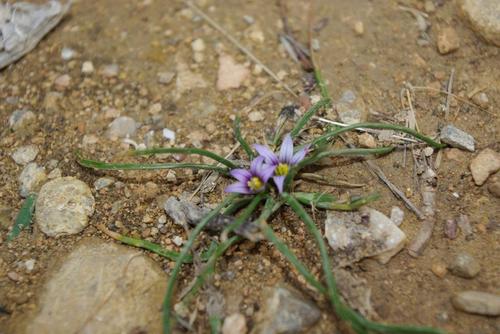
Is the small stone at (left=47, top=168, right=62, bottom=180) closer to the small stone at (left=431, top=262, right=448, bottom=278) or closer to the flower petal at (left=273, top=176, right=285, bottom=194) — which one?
the flower petal at (left=273, top=176, right=285, bottom=194)

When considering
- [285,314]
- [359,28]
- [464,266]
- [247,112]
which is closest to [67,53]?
[247,112]

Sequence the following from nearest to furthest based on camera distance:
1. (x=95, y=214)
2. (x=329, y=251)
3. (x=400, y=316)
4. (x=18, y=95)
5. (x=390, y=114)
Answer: (x=400, y=316) → (x=329, y=251) → (x=95, y=214) → (x=390, y=114) → (x=18, y=95)

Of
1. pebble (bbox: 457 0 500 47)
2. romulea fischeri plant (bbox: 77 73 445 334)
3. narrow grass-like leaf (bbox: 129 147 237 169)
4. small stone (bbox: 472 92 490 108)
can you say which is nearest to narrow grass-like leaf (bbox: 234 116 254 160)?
romulea fischeri plant (bbox: 77 73 445 334)

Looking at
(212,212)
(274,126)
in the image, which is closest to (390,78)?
(274,126)

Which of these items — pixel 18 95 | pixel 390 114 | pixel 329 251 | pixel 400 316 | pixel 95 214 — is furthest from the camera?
pixel 18 95

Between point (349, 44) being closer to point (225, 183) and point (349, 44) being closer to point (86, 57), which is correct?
point (225, 183)

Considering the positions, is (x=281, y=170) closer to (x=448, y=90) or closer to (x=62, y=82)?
(x=448, y=90)

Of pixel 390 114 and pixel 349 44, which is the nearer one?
pixel 390 114
